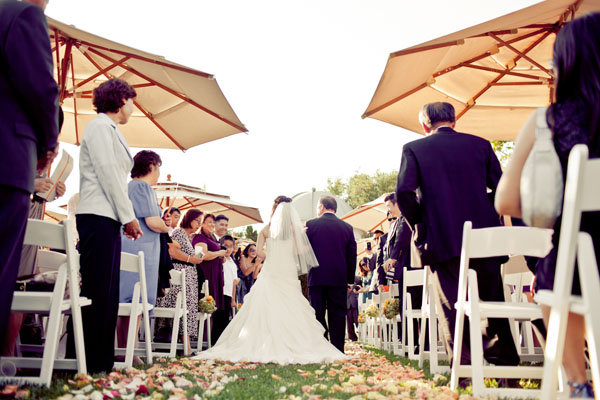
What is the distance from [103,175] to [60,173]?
37.9 inches

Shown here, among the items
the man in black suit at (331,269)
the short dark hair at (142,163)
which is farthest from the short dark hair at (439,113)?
the man in black suit at (331,269)

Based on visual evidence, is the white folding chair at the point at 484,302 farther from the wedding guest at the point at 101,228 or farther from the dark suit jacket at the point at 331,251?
the dark suit jacket at the point at 331,251

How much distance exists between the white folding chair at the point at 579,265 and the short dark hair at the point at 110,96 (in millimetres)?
3642

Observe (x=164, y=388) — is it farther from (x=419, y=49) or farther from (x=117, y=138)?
(x=419, y=49)

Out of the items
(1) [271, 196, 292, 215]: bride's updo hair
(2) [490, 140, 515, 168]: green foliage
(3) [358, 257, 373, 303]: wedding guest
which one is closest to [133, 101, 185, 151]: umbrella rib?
(1) [271, 196, 292, 215]: bride's updo hair

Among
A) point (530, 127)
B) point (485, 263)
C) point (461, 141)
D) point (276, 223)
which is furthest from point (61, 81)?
point (530, 127)

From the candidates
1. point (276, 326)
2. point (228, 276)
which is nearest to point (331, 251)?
point (276, 326)

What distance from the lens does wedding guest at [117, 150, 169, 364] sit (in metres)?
5.78

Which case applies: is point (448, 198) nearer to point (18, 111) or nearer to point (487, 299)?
point (487, 299)

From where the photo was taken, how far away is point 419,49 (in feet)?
19.6

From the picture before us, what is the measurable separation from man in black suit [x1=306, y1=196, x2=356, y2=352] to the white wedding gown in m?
0.32

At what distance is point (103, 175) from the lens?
4094 millimetres

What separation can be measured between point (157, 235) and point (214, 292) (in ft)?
10.2

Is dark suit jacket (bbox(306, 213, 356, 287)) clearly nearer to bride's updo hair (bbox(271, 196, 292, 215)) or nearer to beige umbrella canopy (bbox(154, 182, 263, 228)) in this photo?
bride's updo hair (bbox(271, 196, 292, 215))
